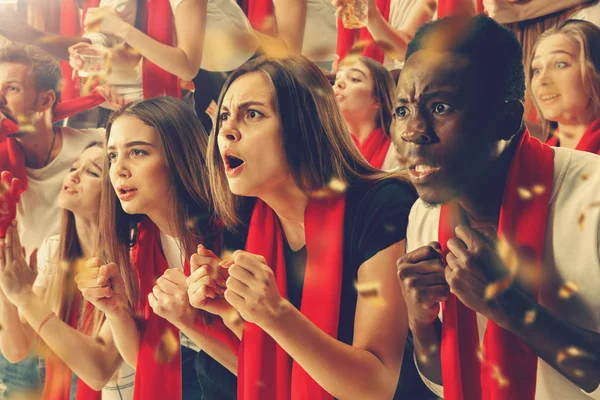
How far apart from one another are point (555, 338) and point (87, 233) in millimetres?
1023

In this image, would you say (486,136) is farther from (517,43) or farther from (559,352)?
(559,352)

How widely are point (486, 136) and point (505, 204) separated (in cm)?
10

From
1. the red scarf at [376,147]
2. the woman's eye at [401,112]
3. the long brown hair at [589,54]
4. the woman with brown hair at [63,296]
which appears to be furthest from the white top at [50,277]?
the long brown hair at [589,54]

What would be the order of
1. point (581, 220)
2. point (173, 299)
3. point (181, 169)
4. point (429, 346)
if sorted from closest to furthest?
point (581, 220) < point (429, 346) < point (173, 299) < point (181, 169)

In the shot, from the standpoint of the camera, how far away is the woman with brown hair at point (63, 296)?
4.86 feet

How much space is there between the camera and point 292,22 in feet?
4.25

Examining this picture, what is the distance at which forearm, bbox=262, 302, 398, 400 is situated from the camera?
1060 mm

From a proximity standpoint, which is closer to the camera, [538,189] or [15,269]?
[538,189]

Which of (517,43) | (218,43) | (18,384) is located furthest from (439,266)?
(18,384)

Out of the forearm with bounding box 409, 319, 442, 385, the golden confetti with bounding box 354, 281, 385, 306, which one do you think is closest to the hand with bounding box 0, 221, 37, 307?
the golden confetti with bounding box 354, 281, 385, 306

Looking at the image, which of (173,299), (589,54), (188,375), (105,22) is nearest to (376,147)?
(589,54)

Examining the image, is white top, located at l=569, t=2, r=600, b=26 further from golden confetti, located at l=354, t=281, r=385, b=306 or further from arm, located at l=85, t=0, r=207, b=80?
arm, located at l=85, t=0, r=207, b=80

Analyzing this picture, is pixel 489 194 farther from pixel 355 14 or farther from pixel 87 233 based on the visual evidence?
pixel 87 233

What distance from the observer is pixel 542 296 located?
991 millimetres
